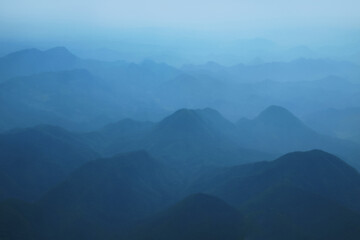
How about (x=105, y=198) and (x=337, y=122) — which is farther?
(x=337, y=122)

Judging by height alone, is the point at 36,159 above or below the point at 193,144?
above

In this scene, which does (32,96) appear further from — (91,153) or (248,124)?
(248,124)

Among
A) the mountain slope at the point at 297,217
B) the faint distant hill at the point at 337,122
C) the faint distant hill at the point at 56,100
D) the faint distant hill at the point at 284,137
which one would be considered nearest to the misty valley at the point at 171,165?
the mountain slope at the point at 297,217

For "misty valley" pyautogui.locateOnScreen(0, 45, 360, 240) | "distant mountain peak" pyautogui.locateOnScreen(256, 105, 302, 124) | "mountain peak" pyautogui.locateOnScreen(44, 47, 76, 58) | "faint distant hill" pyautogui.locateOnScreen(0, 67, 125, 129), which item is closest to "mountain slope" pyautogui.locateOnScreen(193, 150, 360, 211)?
"misty valley" pyautogui.locateOnScreen(0, 45, 360, 240)

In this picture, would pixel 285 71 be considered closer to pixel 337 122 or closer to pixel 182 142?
pixel 337 122

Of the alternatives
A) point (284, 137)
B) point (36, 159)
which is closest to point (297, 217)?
point (36, 159)

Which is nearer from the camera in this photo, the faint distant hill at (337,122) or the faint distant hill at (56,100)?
the faint distant hill at (56,100)

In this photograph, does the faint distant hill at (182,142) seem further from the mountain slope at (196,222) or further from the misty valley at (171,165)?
the mountain slope at (196,222)

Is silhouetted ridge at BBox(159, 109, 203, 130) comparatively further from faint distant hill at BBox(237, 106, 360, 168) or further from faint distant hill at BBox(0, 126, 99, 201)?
faint distant hill at BBox(0, 126, 99, 201)

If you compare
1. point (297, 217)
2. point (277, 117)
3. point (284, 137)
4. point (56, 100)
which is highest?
point (297, 217)

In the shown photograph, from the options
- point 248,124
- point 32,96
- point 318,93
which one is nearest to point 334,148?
point 248,124
